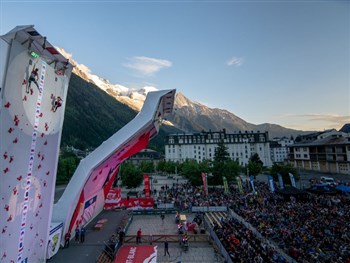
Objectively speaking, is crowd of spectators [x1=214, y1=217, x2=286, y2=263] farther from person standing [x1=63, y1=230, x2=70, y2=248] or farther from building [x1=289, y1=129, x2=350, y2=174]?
building [x1=289, y1=129, x2=350, y2=174]

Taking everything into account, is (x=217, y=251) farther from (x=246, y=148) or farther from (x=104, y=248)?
(x=246, y=148)

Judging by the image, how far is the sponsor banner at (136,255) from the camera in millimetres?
14961

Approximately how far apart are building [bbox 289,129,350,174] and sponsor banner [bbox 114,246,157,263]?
57.3 m

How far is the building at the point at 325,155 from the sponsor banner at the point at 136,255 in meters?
57.3

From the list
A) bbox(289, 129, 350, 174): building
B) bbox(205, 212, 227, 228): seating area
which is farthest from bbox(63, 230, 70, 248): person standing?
bbox(289, 129, 350, 174): building

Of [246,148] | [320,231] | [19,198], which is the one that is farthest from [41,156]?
[246,148]

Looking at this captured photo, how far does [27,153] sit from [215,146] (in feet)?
295

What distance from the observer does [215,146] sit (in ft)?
317

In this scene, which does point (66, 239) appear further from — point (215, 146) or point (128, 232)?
point (215, 146)

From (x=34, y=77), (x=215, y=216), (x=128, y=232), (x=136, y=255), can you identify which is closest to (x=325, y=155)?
(x=215, y=216)

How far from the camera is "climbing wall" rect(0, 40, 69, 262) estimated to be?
332 inches

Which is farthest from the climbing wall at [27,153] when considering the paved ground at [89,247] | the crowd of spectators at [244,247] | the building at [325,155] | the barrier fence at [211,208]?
the building at [325,155]

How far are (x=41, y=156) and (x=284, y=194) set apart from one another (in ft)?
89.1

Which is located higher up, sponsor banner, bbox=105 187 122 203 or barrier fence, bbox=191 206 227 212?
sponsor banner, bbox=105 187 122 203
